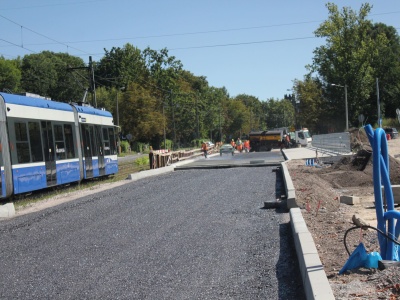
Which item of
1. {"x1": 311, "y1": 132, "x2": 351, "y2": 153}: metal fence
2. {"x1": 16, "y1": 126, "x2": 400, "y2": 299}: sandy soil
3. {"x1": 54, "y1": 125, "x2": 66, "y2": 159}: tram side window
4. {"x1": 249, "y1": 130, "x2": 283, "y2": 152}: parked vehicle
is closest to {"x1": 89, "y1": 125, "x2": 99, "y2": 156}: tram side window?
{"x1": 16, "y1": 126, "x2": 400, "y2": 299}: sandy soil

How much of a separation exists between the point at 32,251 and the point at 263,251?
3839 mm

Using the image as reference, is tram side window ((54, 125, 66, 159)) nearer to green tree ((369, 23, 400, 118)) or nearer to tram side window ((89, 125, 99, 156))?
tram side window ((89, 125, 99, 156))

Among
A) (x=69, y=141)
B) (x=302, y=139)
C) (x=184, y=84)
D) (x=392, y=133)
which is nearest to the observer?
(x=69, y=141)

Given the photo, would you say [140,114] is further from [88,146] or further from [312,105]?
[88,146]

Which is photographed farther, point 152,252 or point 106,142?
point 106,142

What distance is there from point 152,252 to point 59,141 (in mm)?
13366

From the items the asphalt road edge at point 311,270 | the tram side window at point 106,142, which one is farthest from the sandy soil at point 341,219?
the tram side window at point 106,142

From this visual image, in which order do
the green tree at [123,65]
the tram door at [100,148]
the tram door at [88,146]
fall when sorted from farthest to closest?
the green tree at [123,65]
the tram door at [100,148]
the tram door at [88,146]

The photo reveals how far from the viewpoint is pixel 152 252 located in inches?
362

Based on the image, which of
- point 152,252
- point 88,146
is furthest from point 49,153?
point 152,252

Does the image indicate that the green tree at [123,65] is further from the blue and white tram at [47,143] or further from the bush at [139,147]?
the blue and white tram at [47,143]

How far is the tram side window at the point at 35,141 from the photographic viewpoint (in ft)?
62.4

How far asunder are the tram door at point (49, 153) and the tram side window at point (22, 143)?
1390 millimetres

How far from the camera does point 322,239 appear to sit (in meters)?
9.34
